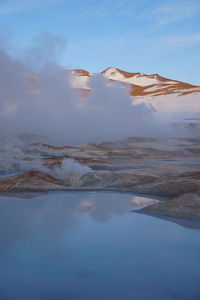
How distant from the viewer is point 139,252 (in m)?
2.78

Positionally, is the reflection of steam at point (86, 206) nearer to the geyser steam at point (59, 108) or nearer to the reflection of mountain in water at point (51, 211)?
the reflection of mountain in water at point (51, 211)

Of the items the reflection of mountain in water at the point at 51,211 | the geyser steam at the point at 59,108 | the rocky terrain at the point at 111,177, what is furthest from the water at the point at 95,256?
the geyser steam at the point at 59,108

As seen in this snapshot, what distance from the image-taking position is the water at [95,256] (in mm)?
2186

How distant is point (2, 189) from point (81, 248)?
2.74 m

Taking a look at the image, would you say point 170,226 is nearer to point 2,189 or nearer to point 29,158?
point 2,189

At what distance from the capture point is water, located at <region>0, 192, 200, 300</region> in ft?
7.17

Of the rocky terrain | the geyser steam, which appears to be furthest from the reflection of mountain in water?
the geyser steam

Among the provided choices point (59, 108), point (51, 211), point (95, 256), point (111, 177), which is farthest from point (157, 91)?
point (95, 256)

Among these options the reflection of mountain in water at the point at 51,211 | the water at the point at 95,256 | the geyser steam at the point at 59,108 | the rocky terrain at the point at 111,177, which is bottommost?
the water at the point at 95,256

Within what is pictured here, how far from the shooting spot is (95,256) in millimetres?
2678

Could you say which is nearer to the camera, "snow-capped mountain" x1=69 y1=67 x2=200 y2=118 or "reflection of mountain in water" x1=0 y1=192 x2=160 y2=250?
"reflection of mountain in water" x1=0 y1=192 x2=160 y2=250

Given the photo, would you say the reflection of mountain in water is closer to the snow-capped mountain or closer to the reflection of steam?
the reflection of steam

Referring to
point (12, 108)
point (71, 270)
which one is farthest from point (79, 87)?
point (71, 270)

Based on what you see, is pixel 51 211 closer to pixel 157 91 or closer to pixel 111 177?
pixel 111 177
